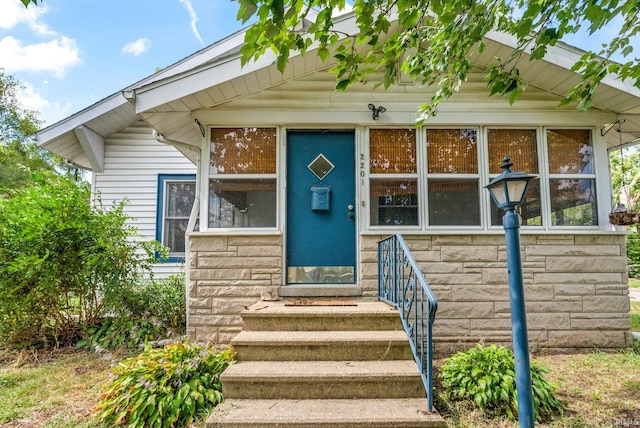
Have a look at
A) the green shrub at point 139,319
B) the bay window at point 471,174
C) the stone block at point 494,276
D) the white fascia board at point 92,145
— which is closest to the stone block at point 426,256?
the bay window at point 471,174

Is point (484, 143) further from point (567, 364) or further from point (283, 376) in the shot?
point (283, 376)

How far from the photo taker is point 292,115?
3984 millimetres

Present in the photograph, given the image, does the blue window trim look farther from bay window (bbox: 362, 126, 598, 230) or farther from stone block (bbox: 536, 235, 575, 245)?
stone block (bbox: 536, 235, 575, 245)

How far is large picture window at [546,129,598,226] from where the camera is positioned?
4.03 meters

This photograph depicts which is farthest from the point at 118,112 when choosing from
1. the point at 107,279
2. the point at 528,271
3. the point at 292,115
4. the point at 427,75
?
the point at 528,271

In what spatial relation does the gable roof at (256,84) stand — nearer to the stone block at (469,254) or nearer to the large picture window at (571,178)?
the large picture window at (571,178)

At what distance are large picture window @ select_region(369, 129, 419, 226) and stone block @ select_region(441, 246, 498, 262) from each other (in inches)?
20.3

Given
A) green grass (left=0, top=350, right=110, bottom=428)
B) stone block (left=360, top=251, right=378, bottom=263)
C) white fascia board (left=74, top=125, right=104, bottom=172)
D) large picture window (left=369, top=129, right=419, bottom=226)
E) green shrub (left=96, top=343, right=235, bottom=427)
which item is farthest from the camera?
white fascia board (left=74, top=125, right=104, bottom=172)

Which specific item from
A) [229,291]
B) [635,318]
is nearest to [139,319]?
[229,291]

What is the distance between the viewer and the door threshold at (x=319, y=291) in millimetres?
3791

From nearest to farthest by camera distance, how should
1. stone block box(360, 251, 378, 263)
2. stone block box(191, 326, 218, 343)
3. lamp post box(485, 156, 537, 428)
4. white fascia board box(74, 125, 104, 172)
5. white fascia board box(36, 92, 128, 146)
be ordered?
lamp post box(485, 156, 537, 428) → stone block box(191, 326, 218, 343) → stone block box(360, 251, 378, 263) → white fascia board box(36, 92, 128, 146) → white fascia board box(74, 125, 104, 172)

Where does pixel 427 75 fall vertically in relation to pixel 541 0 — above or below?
below

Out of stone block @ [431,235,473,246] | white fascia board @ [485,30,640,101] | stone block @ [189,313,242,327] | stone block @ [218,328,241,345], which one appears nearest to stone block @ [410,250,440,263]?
stone block @ [431,235,473,246]

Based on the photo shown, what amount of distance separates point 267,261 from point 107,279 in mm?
2122
